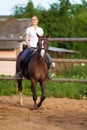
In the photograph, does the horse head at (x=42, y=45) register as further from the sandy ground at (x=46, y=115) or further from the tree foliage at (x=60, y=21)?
the tree foliage at (x=60, y=21)

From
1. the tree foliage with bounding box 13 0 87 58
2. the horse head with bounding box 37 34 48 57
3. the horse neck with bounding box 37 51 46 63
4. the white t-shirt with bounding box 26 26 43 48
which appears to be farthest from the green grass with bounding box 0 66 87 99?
the tree foliage with bounding box 13 0 87 58

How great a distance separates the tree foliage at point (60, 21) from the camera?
5334cm

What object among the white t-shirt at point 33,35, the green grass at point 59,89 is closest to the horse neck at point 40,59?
the white t-shirt at point 33,35

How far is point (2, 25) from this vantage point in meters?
41.7

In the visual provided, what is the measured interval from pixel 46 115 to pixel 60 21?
47796 millimetres

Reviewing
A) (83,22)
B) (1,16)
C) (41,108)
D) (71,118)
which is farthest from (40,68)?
(1,16)

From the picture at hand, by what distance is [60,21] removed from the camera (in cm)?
5572

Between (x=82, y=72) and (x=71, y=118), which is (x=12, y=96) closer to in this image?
(x=82, y=72)

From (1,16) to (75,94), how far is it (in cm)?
6636

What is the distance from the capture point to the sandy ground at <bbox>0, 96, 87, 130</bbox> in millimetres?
6977

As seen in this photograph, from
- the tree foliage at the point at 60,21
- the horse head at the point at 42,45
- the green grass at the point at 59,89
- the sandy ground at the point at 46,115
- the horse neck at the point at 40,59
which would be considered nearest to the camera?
the sandy ground at the point at 46,115

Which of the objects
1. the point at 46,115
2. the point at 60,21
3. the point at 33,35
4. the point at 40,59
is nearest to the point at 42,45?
the point at 40,59

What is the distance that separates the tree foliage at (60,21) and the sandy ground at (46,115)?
3853 centimetres

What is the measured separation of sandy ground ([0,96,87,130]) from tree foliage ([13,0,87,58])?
3853cm
